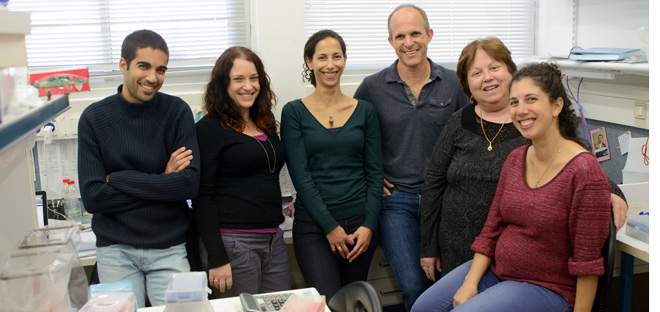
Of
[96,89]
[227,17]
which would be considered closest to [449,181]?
[227,17]

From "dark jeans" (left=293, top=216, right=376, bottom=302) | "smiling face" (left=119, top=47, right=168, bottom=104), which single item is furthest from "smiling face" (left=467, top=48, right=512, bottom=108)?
"smiling face" (left=119, top=47, right=168, bottom=104)

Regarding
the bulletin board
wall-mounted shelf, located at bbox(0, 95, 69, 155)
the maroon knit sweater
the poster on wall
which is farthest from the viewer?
the poster on wall

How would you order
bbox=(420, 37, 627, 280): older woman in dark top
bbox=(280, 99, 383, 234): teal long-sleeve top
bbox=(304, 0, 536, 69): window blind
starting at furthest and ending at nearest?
bbox=(304, 0, 536, 69): window blind, bbox=(280, 99, 383, 234): teal long-sleeve top, bbox=(420, 37, 627, 280): older woman in dark top

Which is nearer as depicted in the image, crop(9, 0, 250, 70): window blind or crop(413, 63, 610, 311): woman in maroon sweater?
crop(413, 63, 610, 311): woman in maroon sweater

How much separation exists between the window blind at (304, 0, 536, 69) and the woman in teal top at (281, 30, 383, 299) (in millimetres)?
722

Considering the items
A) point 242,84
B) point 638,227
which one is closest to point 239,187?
point 242,84

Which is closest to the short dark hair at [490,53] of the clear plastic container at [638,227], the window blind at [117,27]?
the clear plastic container at [638,227]

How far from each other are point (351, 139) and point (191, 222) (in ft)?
2.36

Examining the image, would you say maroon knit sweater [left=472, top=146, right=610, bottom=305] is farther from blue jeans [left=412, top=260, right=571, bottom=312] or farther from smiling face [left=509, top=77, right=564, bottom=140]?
smiling face [left=509, top=77, right=564, bottom=140]

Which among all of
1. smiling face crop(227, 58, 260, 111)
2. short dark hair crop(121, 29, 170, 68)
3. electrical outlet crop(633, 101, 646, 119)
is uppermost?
short dark hair crop(121, 29, 170, 68)

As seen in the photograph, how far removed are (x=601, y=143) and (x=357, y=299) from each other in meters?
2.11

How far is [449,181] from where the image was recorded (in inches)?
96.1

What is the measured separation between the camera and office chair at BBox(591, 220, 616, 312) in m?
1.92

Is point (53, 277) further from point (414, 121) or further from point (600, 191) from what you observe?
point (414, 121)
